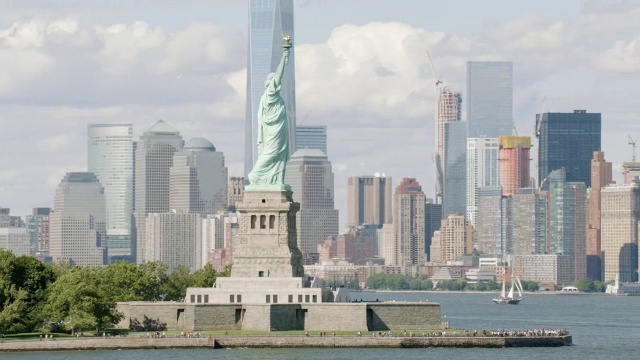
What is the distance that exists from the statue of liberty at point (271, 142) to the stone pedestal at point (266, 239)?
1205 mm

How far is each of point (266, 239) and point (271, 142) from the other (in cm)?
787

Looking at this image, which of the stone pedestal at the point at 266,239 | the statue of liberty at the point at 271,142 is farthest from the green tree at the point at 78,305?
the statue of liberty at the point at 271,142

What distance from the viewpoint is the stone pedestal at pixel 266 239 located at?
499 ft

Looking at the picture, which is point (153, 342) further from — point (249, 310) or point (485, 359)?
point (485, 359)

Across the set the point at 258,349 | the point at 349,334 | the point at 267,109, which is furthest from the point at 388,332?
the point at 267,109

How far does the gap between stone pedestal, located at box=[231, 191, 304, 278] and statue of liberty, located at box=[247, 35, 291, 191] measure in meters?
1.20

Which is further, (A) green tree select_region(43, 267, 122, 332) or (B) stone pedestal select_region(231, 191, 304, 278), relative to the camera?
(B) stone pedestal select_region(231, 191, 304, 278)

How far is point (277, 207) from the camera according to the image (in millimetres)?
153125

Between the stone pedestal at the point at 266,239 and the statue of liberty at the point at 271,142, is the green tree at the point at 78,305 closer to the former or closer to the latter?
the stone pedestal at the point at 266,239

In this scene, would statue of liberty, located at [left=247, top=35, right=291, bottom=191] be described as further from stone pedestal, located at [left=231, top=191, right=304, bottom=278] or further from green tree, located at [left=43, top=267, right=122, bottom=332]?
green tree, located at [left=43, top=267, right=122, bottom=332]

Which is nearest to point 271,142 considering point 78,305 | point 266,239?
point 266,239

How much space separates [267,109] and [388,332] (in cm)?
2151

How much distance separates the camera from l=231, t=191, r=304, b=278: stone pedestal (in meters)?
152

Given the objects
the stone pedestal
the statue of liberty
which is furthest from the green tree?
the statue of liberty
